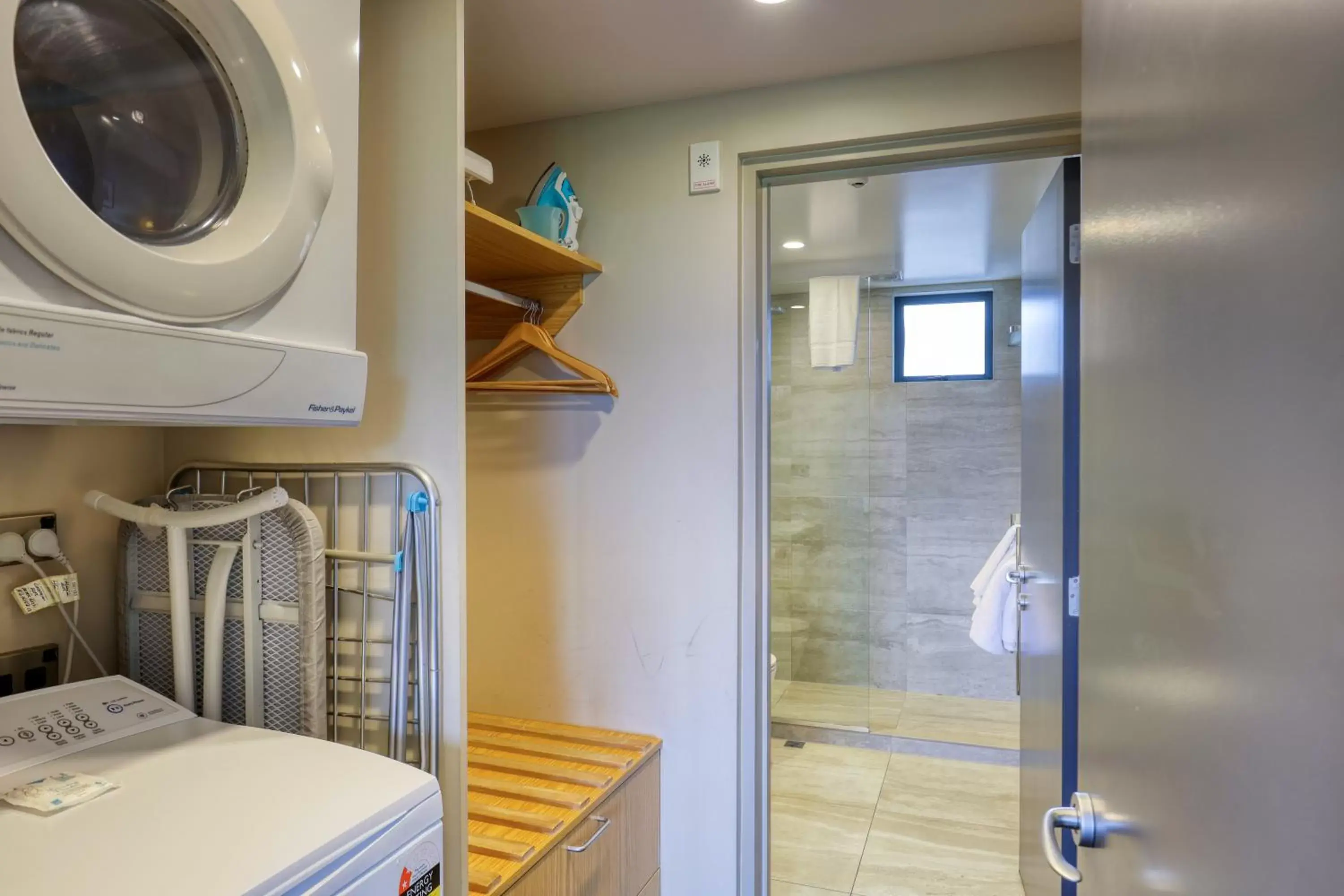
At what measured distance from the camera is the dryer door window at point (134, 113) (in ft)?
2.43

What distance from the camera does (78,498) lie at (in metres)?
1.21

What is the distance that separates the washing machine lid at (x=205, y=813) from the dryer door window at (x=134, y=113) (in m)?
0.60

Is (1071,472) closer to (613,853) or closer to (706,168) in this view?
(706,168)

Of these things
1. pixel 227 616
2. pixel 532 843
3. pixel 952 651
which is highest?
pixel 227 616

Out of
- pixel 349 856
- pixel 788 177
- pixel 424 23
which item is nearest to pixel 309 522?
pixel 349 856

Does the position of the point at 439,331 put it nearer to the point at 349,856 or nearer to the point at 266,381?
the point at 266,381

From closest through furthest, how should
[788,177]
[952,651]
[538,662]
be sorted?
[788,177]
[538,662]
[952,651]

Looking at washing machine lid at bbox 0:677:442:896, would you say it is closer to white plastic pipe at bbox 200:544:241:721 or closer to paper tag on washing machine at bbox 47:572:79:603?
white plastic pipe at bbox 200:544:241:721

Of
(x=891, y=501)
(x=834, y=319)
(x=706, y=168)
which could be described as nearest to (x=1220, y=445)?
(x=706, y=168)

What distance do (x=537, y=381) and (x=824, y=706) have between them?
2.56m

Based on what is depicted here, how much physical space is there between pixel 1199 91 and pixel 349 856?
1.03 metres

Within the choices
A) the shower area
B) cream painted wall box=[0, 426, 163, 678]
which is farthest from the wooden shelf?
the shower area

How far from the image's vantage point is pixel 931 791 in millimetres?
3035

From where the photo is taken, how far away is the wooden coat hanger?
1846mm
